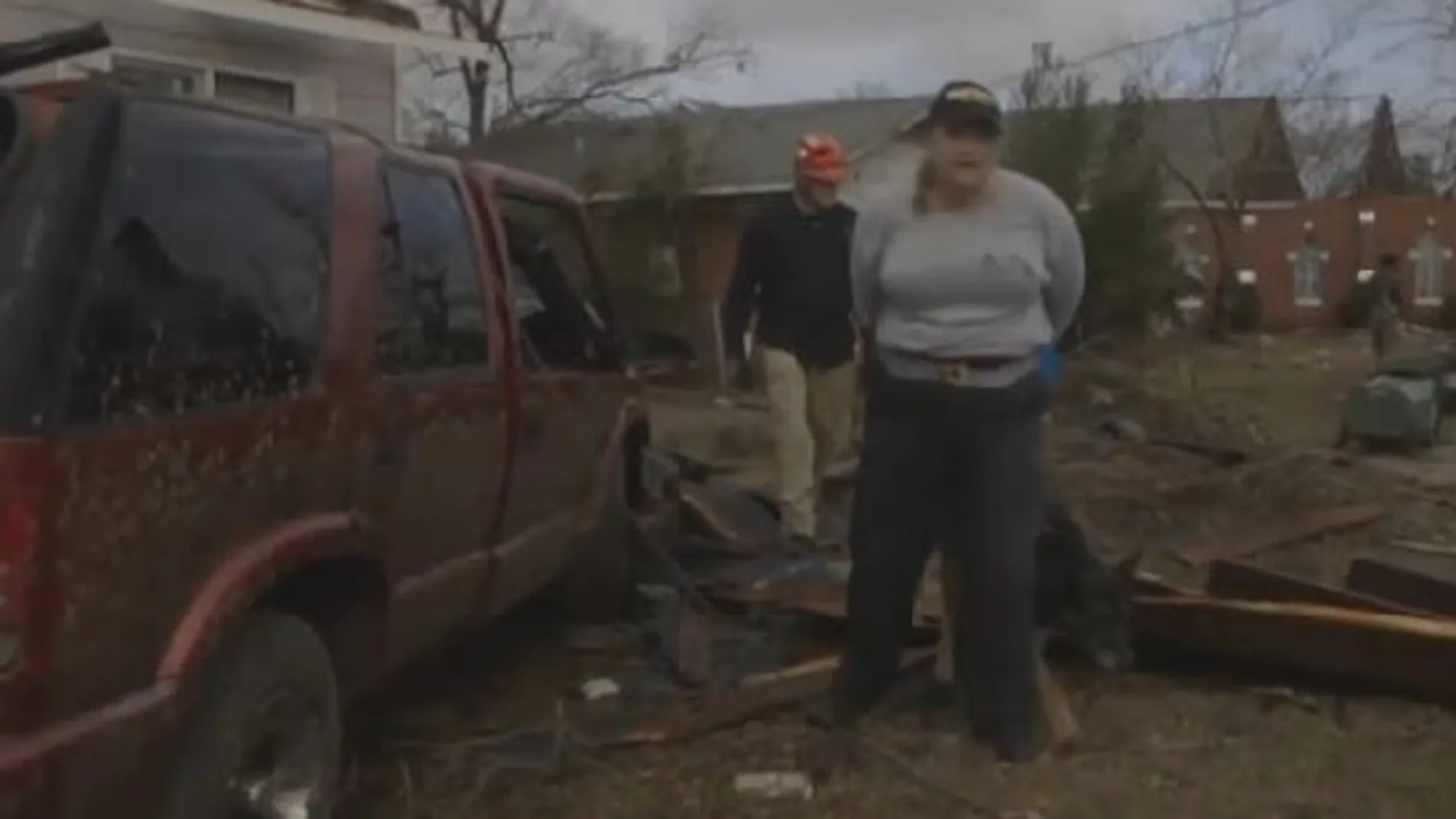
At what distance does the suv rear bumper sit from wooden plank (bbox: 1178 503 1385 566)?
5509 millimetres

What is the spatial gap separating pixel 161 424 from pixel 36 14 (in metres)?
6.93

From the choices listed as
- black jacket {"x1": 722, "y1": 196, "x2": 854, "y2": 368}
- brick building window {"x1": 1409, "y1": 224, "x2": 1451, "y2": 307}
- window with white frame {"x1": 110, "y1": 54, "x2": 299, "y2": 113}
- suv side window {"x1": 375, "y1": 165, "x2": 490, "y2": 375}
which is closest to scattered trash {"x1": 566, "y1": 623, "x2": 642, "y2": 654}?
suv side window {"x1": 375, "y1": 165, "x2": 490, "y2": 375}

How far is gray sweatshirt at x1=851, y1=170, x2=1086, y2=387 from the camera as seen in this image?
513cm

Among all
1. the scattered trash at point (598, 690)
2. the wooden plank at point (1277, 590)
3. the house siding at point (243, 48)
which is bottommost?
the scattered trash at point (598, 690)

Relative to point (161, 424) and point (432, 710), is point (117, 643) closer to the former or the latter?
point (161, 424)

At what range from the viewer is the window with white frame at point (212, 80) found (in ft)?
33.8

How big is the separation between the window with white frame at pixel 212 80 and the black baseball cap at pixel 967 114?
5.40 m

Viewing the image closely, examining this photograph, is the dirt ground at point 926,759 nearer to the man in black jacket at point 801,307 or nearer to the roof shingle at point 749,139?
the man in black jacket at point 801,307

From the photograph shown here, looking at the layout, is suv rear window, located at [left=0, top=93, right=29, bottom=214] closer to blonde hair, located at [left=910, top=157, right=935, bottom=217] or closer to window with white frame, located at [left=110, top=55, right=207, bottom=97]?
blonde hair, located at [left=910, top=157, right=935, bottom=217]

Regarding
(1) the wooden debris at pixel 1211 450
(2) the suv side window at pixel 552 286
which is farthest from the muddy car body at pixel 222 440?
(1) the wooden debris at pixel 1211 450

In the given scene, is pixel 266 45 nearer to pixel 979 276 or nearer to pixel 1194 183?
pixel 979 276

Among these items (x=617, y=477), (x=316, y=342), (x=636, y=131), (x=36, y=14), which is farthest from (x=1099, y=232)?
Result: (x=316, y=342)

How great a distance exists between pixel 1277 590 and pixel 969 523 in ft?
4.41

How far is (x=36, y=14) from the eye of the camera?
9.54 metres
